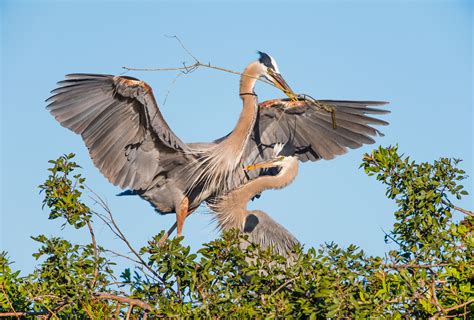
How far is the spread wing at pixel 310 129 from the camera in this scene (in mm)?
7992

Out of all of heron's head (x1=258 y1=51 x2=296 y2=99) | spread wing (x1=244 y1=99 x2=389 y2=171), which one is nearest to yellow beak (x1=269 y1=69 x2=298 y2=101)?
heron's head (x1=258 y1=51 x2=296 y2=99)

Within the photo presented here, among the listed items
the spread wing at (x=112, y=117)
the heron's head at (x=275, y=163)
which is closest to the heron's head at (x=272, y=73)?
the heron's head at (x=275, y=163)

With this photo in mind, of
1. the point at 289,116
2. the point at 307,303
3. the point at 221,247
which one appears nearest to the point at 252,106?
the point at 289,116

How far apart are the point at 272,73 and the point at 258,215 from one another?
1360 millimetres

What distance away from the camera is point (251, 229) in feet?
24.7

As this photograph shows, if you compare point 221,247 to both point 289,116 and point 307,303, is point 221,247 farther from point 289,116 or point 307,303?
point 289,116

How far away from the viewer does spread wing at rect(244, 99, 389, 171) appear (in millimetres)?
7992

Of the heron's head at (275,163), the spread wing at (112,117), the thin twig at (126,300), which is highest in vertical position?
the heron's head at (275,163)

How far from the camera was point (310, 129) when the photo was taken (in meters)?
8.18

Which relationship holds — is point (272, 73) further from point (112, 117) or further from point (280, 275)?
point (280, 275)

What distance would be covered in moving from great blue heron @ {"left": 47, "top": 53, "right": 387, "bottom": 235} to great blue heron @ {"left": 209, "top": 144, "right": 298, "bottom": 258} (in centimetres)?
27

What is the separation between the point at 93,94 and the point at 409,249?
10.7 ft

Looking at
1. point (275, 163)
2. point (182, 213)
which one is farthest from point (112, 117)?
point (275, 163)

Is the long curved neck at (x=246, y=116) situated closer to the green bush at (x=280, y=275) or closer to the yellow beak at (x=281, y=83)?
the yellow beak at (x=281, y=83)
